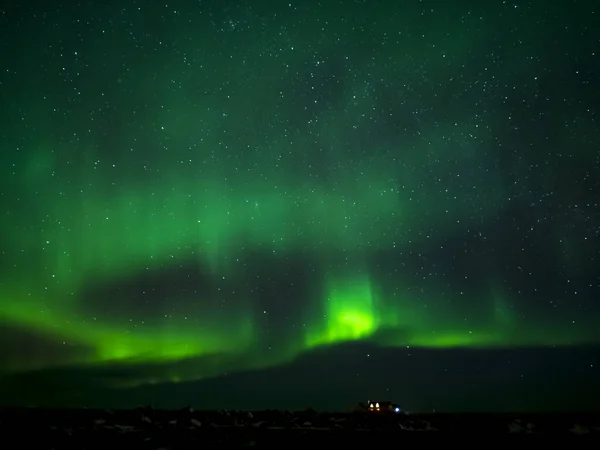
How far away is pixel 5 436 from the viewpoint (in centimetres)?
923

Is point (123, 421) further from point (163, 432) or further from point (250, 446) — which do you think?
point (250, 446)

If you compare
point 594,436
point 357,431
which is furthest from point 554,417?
point 357,431

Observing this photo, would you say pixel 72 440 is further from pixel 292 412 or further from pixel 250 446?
pixel 292 412

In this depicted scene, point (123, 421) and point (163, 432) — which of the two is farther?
point (123, 421)

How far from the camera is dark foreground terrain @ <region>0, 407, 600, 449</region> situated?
373 inches

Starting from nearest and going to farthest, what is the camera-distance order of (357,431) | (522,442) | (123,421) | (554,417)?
(522,442)
(357,431)
(123,421)
(554,417)

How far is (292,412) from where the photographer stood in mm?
14227

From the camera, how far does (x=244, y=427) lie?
11617 millimetres

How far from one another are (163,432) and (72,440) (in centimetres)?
169

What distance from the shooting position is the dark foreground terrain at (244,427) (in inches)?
373

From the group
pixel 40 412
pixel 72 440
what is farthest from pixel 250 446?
pixel 40 412

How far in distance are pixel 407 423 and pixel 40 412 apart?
8.64 metres

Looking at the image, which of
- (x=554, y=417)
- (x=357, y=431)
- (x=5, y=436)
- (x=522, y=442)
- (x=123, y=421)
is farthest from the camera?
(x=554, y=417)

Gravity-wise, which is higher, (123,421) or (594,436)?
(123,421)
